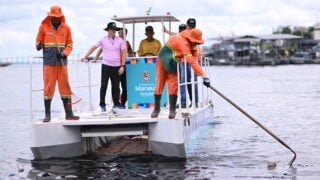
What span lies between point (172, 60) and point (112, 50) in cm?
207

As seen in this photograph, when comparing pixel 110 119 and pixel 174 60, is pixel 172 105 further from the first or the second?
pixel 110 119

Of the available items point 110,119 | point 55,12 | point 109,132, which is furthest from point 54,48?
point 109,132

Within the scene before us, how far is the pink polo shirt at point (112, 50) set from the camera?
606 inches

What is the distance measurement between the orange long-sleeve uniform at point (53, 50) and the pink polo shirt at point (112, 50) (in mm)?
1465

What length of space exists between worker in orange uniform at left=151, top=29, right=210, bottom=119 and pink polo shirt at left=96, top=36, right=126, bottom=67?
1.68 metres

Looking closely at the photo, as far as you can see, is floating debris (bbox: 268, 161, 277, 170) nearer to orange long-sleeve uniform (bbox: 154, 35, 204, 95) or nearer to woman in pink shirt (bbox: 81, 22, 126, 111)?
orange long-sleeve uniform (bbox: 154, 35, 204, 95)

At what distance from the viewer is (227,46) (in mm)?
185125

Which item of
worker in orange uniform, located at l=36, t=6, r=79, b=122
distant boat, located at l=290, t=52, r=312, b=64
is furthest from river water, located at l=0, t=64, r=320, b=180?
distant boat, located at l=290, t=52, r=312, b=64

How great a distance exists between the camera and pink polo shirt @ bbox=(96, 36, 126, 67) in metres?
15.4

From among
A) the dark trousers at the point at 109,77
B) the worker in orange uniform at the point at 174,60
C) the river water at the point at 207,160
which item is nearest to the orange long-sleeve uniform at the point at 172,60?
the worker in orange uniform at the point at 174,60

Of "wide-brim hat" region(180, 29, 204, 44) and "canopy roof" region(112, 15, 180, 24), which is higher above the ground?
"canopy roof" region(112, 15, 180, 24)

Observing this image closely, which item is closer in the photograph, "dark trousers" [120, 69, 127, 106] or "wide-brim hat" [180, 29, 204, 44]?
"wide-brim hat" [180, 29, 204, 44]

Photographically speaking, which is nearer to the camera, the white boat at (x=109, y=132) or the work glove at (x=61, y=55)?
the white boat at (x=109, y=132)

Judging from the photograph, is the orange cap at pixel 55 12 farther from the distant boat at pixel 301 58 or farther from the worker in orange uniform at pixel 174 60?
the distant boat at pixel 301 58
